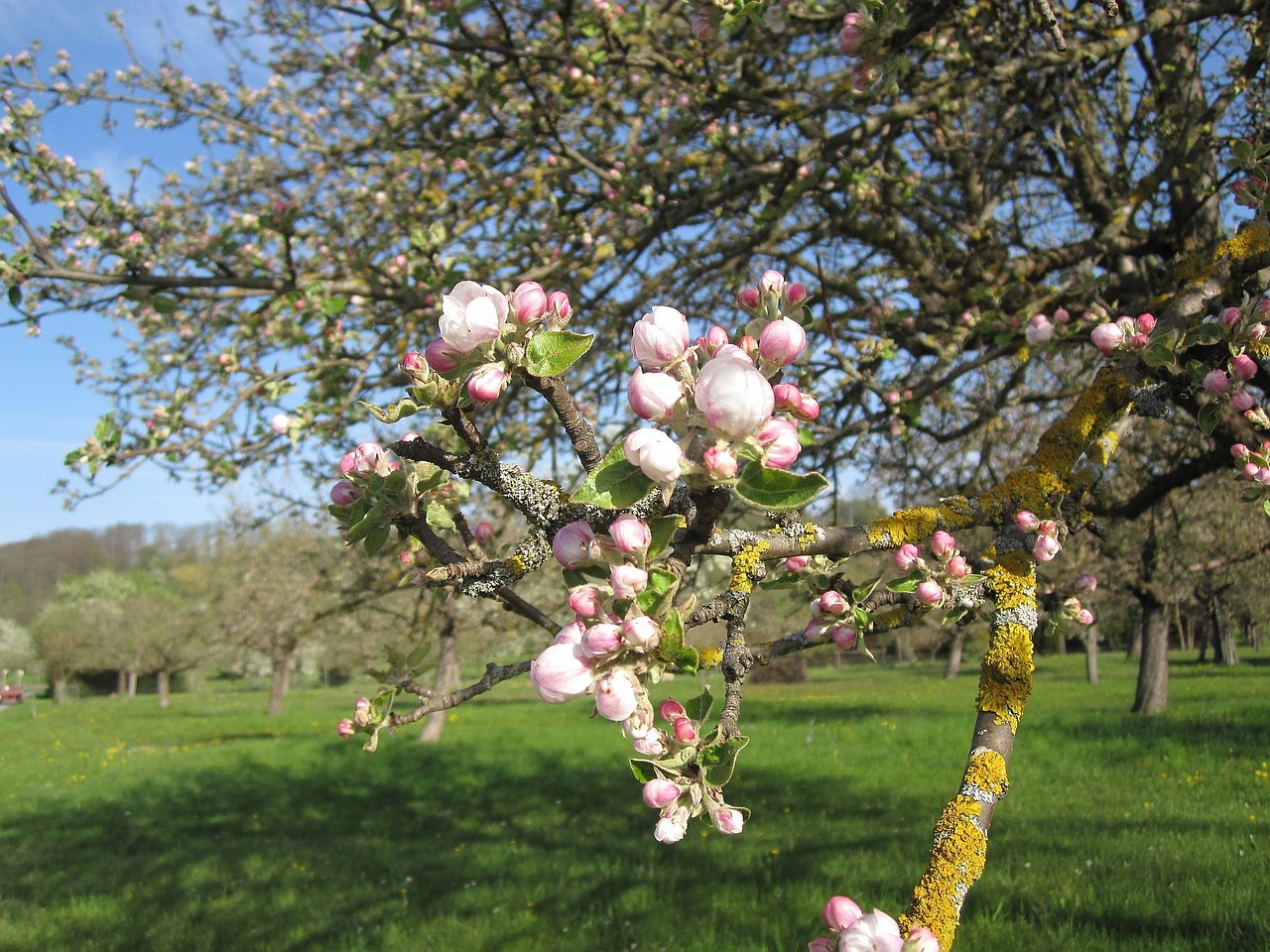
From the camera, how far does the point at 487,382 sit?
90cm

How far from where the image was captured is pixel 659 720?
1.07 metres

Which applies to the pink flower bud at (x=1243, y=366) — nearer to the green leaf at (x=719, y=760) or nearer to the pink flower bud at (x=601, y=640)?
the green leaf at (x=719, y=760)

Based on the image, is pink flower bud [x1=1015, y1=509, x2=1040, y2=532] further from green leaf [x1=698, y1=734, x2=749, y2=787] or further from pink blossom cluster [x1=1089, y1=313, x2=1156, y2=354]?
green leaf [x1=698, y1=734, x2=749, y2=787]

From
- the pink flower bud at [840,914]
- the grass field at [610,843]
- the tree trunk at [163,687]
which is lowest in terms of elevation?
the tree trunk at [163,687]

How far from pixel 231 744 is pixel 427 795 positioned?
6681 mm

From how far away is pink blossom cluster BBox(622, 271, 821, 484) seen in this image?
747 millimetres

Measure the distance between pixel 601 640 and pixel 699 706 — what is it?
0.88 feet

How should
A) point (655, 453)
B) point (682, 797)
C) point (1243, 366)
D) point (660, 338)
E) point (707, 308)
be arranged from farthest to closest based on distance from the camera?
point (707, 308) → point (1243, 366) → point (682, 797) → point (660, 338) → point (655, 453)

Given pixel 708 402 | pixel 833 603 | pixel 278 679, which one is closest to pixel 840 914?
pixel 833 603

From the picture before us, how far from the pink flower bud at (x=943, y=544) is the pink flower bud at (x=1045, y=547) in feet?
0.51

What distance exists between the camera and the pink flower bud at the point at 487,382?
0.90 meters

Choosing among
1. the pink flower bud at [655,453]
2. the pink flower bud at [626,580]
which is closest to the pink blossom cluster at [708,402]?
the pink flower bud at [655,453]

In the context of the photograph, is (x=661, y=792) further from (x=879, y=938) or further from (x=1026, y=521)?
(x=1026, y=521)

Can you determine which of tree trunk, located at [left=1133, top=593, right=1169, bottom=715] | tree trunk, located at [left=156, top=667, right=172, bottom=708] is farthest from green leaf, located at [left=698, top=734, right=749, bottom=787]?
tree trunk, located at [left=156, top=667, right=172, bottom=708]
